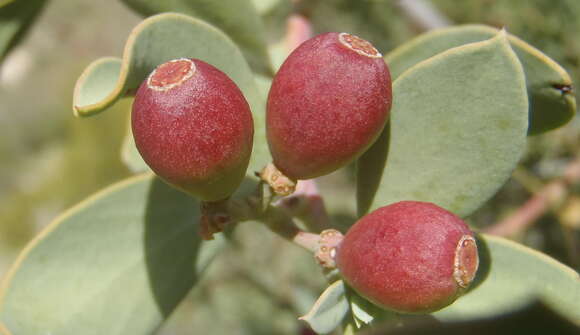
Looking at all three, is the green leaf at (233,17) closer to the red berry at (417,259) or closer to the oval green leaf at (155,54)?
the oval green leaf at (155,54)

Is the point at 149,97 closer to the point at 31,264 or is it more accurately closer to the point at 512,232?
the point at 31,264

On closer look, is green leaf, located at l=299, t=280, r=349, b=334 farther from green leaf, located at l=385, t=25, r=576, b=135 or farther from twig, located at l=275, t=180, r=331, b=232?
green leaf, located at l=385, t=25, r=576, b=135

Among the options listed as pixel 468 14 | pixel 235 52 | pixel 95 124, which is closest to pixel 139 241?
pixel 235 52

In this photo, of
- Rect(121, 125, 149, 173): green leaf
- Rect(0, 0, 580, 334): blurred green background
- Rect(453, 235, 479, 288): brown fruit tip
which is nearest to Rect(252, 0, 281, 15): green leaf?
Rect(0, 0, 580, 334): blurred green background

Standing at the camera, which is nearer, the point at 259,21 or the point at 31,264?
the point at 31,264

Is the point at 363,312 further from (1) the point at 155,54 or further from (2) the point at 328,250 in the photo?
(1) the point at 155,54

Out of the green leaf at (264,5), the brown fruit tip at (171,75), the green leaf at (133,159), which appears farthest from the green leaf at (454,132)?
the green leaf at (264,5)

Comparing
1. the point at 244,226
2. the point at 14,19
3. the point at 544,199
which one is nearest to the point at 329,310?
the point at 14,19
